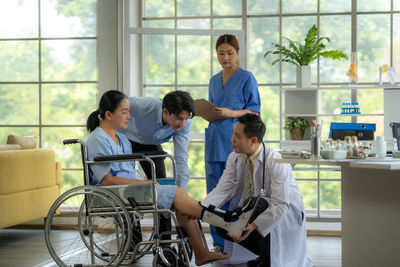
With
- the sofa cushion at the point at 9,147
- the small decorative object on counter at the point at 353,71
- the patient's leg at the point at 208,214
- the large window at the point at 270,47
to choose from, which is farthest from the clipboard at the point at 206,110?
the sofa cushion at the point at 9,147

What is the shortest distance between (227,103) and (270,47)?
1.32m

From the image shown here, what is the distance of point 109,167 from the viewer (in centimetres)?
320

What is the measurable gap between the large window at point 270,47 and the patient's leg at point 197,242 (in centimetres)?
178

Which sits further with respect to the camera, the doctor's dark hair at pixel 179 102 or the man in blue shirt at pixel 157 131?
the man in blue shirt at pixel 157 131

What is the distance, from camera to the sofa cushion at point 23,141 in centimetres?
471

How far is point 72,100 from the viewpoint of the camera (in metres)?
5.27

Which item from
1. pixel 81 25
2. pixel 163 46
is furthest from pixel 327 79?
pixel 81 25

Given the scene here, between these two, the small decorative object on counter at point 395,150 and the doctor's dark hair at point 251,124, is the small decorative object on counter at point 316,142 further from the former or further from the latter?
the small decorative object on counter at point 395,150

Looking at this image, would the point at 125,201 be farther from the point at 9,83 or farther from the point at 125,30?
the point at 9,83

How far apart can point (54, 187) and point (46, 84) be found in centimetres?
90

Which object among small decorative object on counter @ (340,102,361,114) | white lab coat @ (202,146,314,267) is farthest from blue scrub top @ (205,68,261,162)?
small decorative object on counter @ (340,102,361,114)

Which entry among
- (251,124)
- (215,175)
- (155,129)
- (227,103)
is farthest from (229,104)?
(251,124)

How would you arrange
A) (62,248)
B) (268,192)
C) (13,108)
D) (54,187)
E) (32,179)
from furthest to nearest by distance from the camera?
1. (13,108)
2. (54,187)
3. (32,179)
4. (62,248)
5. (268,192)

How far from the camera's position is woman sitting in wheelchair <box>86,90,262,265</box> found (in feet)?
10.1
